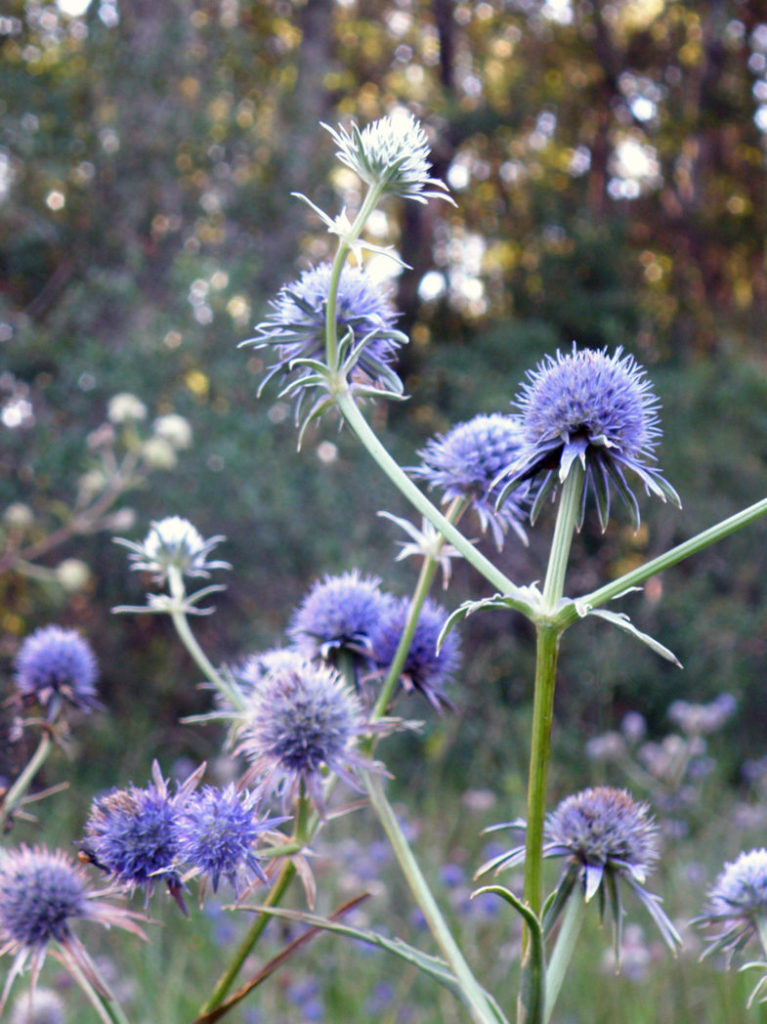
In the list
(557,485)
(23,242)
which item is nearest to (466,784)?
(23,242)

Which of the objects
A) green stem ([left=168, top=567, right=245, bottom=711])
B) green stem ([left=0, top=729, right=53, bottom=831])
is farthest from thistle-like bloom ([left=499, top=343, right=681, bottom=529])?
green stem ([left=0, top=729, right=53, bottom=831])

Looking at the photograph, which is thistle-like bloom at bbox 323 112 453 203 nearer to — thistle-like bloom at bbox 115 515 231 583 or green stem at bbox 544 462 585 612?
green stem at bbox 544 462 585 612

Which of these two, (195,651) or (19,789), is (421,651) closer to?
→ (195,651)

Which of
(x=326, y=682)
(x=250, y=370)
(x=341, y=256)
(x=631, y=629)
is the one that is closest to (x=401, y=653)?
(x=326, y=682)

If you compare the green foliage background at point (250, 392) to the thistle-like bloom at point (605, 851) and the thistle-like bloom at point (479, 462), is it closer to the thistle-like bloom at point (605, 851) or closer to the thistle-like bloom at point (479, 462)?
the thistle-like bloom at point (479, 462)

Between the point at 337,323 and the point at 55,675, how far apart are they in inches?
26.0

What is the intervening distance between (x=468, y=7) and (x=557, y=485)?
1273cm

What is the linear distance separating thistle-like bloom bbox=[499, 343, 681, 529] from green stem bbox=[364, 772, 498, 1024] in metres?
0.32

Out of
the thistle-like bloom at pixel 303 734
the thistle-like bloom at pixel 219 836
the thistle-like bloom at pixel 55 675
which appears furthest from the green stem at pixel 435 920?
the thistle-like bloom at pixel 55 675

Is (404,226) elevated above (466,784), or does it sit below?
above

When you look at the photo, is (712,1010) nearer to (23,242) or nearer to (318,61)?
(23,242)

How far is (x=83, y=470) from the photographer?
6.56m

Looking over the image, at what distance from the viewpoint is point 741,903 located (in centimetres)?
115

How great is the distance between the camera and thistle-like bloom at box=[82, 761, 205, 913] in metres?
0.97
